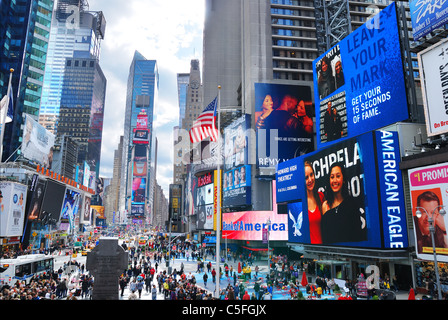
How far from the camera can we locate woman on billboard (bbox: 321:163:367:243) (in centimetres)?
2862

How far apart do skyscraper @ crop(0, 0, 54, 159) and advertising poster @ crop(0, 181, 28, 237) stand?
45.3m

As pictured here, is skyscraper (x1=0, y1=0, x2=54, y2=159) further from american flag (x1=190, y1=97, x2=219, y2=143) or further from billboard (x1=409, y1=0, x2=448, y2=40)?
billboard (x1=409, y1=0, x2=448, y2=40)

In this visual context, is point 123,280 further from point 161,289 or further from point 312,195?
point 312,195

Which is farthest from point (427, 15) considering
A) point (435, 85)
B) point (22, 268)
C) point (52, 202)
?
point (52, 202)

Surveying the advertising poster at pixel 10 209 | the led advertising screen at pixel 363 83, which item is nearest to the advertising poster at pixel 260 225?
the led advertising screen at pixel 363 83

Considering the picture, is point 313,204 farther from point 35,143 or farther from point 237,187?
point 35,143

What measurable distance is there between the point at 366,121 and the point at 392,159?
5.75 meters

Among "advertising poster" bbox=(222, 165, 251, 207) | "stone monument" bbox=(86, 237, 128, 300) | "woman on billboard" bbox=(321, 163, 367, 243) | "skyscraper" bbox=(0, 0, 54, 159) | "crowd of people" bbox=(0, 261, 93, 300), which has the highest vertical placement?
"skyscraper" bbox=(0, 0, 54, 159)

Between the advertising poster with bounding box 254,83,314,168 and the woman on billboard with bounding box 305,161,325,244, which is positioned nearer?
the woman on billboard with bounding box 305,161,325,244

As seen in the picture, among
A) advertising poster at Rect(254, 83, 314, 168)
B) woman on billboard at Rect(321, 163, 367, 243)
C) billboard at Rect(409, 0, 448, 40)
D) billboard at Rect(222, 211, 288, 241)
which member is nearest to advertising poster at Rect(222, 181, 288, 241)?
billboard at Rect(222, 211, 288, 241)

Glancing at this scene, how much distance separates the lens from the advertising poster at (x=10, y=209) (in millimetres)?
47688

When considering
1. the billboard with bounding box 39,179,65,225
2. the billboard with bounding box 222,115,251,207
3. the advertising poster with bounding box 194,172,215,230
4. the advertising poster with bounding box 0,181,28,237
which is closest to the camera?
the advertising poster with bounding box 0,181,28,237

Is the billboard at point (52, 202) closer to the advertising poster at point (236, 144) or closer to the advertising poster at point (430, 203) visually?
the advertising poster at point (236, 144)

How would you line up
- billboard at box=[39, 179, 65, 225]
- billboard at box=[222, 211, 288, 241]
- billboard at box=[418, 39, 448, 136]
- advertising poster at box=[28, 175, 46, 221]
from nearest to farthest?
billboard at box=[418, 39, 448, 136] → billboard at box=[222, 211, 288, 241] → advertising poster at box=[28, 175, 46, 221] → billboard at box=[39, 179, 65, 225]
